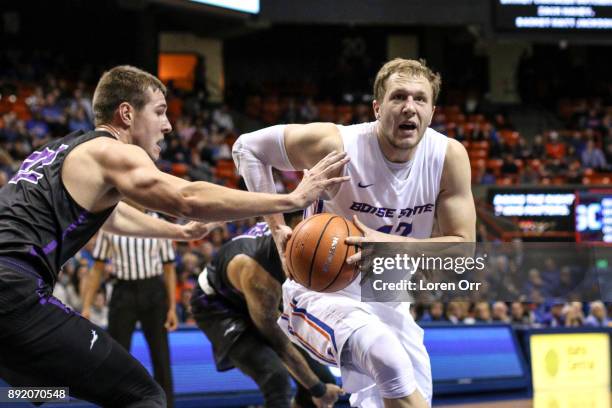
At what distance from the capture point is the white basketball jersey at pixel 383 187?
4262 millimetres

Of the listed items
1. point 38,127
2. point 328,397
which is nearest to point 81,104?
point 38,127

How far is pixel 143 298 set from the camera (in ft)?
22.5

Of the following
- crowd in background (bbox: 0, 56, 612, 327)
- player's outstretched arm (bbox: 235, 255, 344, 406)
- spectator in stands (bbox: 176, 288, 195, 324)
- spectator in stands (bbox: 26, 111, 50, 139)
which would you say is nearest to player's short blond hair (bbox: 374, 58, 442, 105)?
player's outstretched arm (bbox: 235, 255, 344, 406)

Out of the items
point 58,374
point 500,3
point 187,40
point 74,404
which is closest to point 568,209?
point 500,3

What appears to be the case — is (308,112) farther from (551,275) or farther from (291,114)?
(551,275)

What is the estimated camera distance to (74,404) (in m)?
7.11

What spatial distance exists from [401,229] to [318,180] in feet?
2.77

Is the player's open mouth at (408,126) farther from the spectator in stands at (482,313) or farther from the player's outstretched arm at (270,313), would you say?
the spectator in stands at (482,313)

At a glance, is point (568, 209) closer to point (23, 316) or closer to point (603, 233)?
point (603, 233)

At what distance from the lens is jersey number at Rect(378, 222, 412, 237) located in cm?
432

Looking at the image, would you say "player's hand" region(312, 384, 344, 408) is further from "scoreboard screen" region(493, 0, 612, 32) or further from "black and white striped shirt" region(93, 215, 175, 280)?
"scoreboard screen" region(493, 0, 612, 32)

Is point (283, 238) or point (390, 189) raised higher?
point (390, 189)

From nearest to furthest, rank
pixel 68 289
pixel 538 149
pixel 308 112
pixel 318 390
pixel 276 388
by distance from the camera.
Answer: pixel 318 390
pixel 276 388
pixel 68 289
pixel 538 149
pixel 308 112

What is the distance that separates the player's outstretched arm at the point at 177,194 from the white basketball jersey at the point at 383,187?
0.70 m
